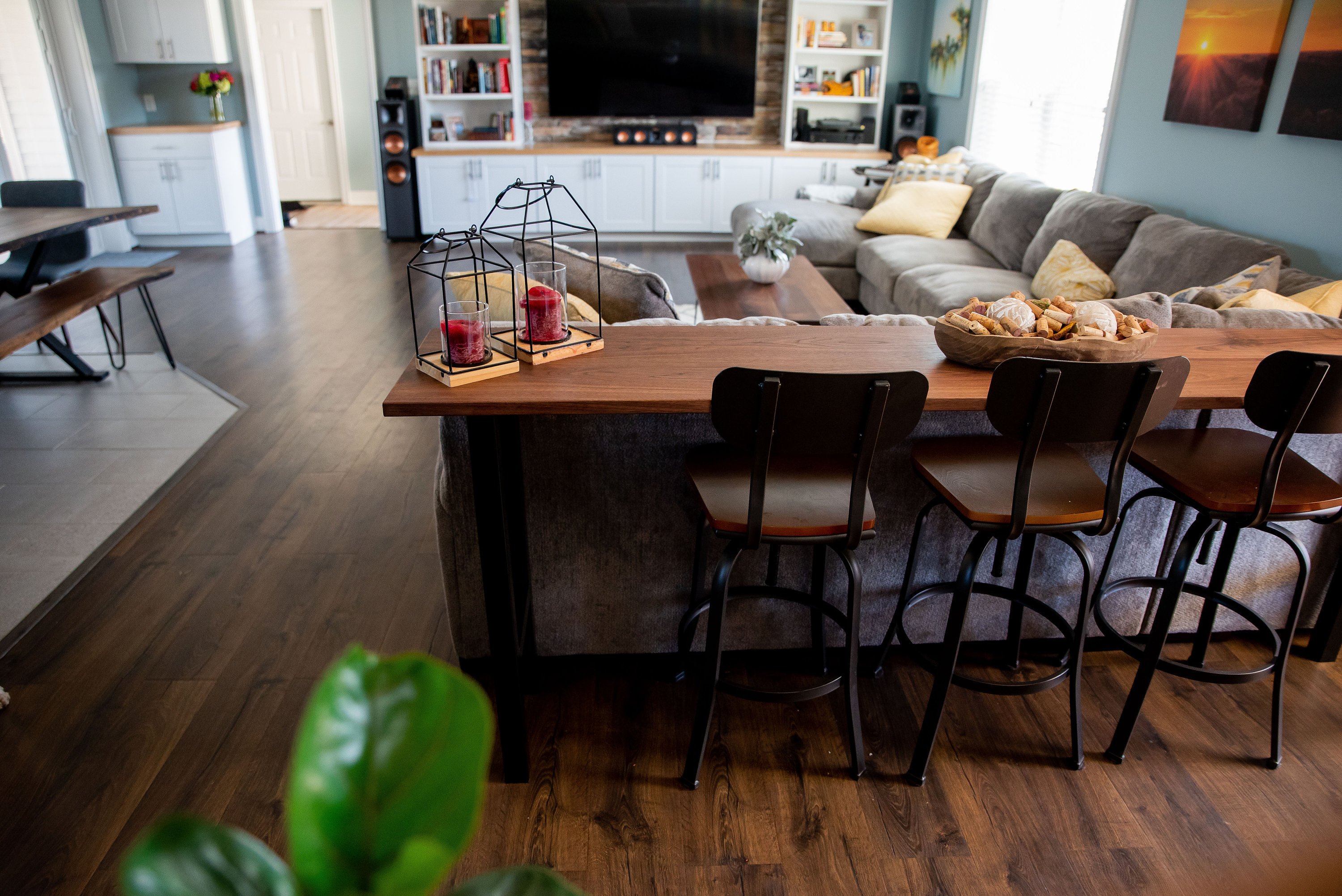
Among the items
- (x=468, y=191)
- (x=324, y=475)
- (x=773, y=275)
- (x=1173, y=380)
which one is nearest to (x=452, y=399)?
(x=1173, y=380)

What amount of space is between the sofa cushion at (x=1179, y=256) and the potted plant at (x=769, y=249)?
4.56 ft

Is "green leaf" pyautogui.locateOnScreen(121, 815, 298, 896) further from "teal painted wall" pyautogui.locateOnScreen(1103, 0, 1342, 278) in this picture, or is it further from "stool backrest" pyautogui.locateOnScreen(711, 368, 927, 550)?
"teal painted wall" pyautogui.locateOnScreen(1103, 0, 1342, 278)

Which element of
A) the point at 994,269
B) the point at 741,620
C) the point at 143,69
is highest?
the point at 143,69

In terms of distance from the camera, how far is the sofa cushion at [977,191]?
5.11 meters

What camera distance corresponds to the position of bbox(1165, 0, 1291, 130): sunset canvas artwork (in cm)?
323

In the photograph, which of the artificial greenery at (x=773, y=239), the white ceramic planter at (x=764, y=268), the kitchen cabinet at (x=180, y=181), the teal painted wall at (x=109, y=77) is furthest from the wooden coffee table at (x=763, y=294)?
the teal painted wall at (x=109, y=77)

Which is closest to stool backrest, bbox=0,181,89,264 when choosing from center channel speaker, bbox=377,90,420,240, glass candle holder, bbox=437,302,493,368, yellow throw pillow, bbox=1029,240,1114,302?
center channel speaker, bbox=377,90,420,240

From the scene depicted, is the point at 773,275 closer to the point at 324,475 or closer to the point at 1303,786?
the point at 324,475

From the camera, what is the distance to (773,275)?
4.10 metres

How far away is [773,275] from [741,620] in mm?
2336

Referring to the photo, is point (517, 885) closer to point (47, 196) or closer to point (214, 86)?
point (47, 196)

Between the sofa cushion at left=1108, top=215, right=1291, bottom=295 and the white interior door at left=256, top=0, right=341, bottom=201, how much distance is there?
288 inches

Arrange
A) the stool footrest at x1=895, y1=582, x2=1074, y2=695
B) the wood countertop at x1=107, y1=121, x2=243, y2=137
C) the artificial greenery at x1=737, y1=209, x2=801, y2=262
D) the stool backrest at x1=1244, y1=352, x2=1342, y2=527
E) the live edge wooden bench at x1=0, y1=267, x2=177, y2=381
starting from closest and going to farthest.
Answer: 1. the stool backrest at x1=1244, y1=352, x2=1342, y2=527
2. the stool footrest at x1=895, y1=582, x2=1074, y2=695
3. the live edge wooden bench at x1=0, y1=267, x2=177, y2=381
4. the artificial greenery at x1=737, y1=209, x2=801, y2=262
5. the wood countertop at x1=107, y1=121, x2=243, y2=137

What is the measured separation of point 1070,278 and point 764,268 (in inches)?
51.1
